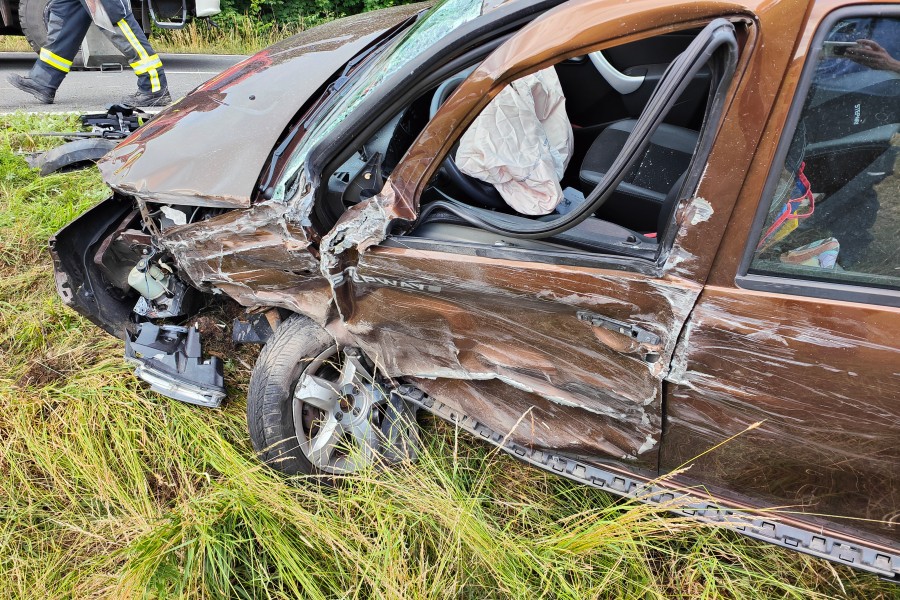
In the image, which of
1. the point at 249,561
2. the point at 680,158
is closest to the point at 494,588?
the point at 249,561

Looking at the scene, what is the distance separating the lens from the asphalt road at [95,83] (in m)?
5.48

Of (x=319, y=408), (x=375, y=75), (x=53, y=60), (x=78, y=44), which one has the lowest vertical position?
(x=319, y=408)

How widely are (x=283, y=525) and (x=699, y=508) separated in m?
1.24

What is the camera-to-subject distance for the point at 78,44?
5.23 meters

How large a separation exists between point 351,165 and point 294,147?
8.1 inches

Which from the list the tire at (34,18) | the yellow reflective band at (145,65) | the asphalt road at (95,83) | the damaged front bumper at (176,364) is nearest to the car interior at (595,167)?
the damaged front bumper at (176,364)

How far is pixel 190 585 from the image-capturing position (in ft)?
5.90

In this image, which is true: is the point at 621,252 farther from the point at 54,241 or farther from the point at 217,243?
the point at 54,241

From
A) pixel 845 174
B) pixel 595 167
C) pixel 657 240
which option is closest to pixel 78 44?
pixel 595 167

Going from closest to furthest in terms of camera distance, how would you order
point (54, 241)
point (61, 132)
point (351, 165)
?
1. point (351, 165)
2. point (54, 241)
3. point (61, 132)

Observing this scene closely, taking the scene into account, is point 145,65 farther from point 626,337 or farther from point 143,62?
point 626,337

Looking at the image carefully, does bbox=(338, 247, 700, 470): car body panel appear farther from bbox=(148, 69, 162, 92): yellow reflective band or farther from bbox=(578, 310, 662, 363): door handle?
bbox=(148, 69, 162, 92): yellow reflective band

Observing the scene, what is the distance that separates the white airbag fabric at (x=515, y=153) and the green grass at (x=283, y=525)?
0.86 metres

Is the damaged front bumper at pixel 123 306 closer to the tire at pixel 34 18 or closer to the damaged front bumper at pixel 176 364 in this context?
the damaged front bumper at pixel 176 364
